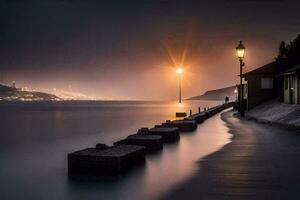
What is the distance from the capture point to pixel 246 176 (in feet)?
33.5

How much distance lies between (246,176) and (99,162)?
4.02m

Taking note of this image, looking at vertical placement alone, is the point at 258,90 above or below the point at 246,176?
above

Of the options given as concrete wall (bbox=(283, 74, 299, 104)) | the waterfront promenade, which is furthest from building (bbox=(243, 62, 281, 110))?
the waterfront promenade

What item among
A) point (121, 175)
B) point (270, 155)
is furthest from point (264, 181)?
point (270, 155)

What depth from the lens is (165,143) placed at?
20.4m

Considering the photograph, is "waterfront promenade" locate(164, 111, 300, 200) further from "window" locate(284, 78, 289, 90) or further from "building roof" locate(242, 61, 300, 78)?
"building roof" locate(242, 61, 300, 78)

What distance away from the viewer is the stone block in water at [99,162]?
11117 millimetres

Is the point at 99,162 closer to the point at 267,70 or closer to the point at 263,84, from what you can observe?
the point at 263,84

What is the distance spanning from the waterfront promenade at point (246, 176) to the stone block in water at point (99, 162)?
7.28ft

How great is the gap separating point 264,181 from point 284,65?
1575 inches

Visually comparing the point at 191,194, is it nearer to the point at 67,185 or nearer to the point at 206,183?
the point at 206,183

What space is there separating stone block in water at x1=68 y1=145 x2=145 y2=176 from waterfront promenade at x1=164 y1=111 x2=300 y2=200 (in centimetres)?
222

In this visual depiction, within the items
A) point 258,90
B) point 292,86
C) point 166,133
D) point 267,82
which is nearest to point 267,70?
point 267,82

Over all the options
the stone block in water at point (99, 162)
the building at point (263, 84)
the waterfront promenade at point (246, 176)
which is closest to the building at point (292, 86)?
the building at point (263, 84)
